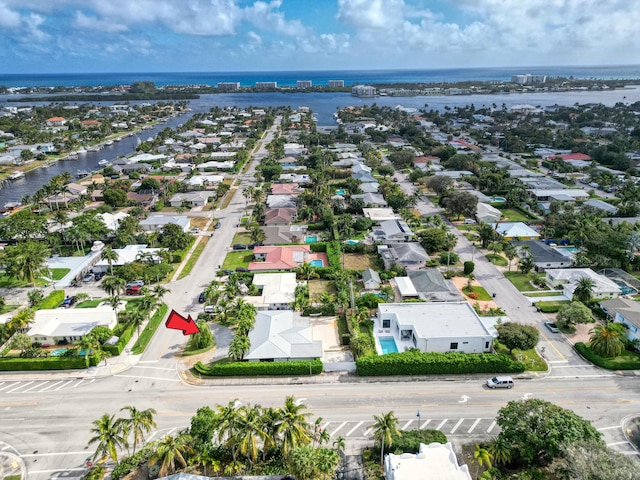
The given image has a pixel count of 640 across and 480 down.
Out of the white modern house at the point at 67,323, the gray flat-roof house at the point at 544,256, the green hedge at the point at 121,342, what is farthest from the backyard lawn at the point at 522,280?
the white modern house at the point at 67,323

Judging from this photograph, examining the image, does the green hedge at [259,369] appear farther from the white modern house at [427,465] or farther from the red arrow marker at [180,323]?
the white modern house at [427,465]

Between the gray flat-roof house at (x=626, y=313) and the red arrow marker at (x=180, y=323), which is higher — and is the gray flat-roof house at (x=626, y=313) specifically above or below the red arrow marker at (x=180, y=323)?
below

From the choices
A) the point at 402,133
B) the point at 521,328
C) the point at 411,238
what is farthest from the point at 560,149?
the point at 521,328

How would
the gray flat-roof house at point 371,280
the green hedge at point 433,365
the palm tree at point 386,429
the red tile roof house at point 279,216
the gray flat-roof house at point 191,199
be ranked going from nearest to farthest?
1. the palm tree at point 386,429
2. the green hedge at point 433,365
3. the gray flat-roof house at point 371,280
4. the red tile roof house at point 279,216
5. the gray flat-roof house at point 191,199

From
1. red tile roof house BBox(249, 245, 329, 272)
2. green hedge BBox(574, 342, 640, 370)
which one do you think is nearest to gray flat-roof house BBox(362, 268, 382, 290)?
red tile roof house BBox(249, 245, 329, 272)

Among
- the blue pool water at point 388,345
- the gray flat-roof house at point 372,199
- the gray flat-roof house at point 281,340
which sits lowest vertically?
the blue pool water at point 388,345

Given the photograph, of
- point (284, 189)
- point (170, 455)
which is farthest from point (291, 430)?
point (284, 189)
